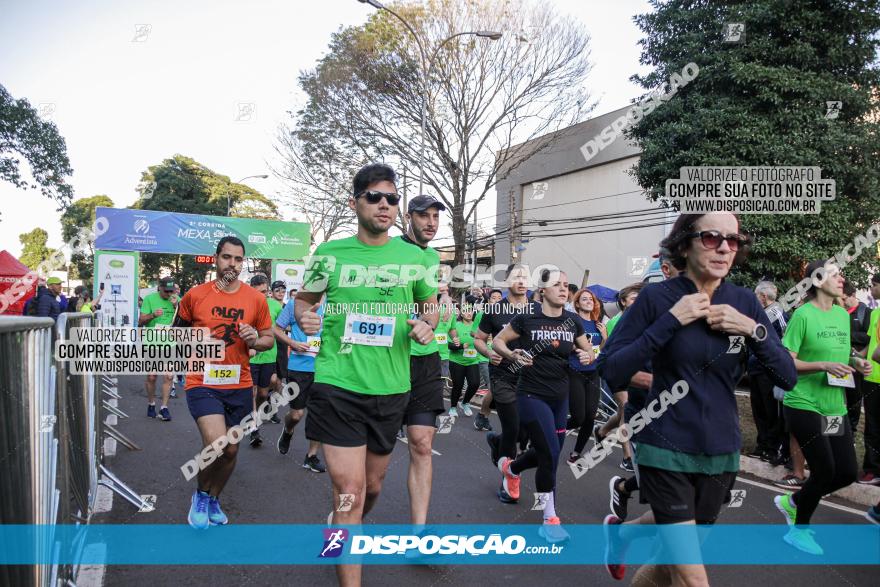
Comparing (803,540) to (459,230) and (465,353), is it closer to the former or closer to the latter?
(465,353)

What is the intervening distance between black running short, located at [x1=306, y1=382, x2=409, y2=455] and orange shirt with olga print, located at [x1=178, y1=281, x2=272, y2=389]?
1650mm

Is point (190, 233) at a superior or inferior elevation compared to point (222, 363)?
superior

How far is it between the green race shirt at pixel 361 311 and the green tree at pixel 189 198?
141ft

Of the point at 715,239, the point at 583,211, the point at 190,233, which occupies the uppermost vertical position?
the point at 583,211

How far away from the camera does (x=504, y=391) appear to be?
20.2 ft

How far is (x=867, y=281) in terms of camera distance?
15.7m

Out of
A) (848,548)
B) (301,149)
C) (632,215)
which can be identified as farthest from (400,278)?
(632,215)

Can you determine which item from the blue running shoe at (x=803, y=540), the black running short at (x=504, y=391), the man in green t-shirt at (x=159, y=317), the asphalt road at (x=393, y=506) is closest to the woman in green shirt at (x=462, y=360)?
the asphalt road at (x=393, y=506)

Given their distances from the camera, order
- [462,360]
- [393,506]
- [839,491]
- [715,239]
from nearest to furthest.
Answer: [715,239] < [393,506] < [839,491] < [462,360]

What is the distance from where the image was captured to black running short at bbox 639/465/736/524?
2586mm

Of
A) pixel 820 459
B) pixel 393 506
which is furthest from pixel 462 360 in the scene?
pixel 820 459

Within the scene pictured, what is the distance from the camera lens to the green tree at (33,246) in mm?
97062

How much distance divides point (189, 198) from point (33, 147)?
23.9m

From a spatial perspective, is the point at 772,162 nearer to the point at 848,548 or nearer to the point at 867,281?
the point at 867,281
